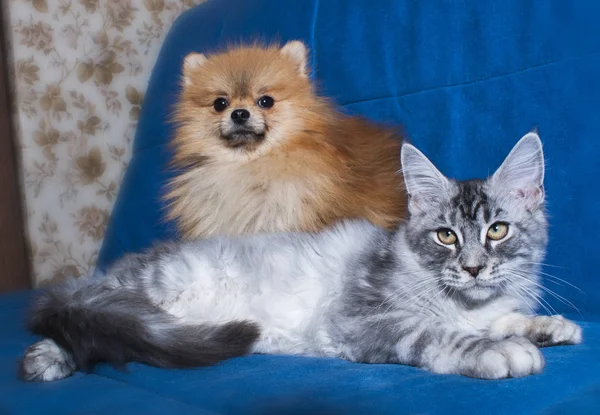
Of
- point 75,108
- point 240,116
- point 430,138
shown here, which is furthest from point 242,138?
point 75,108

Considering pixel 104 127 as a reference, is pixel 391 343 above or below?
below

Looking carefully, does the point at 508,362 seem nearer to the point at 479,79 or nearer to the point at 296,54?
the point at 479,79

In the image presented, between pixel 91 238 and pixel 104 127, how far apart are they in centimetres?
49

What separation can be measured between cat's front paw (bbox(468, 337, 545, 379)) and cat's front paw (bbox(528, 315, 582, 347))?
19 centimetres

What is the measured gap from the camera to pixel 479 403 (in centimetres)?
97

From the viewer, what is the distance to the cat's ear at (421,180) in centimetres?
139

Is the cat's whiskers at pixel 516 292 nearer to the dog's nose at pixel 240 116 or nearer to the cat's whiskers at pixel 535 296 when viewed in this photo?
the cat's whiskers at pixel 535 296

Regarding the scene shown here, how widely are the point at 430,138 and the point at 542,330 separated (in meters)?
0.64

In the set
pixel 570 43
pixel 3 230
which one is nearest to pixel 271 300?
pixel 570 43

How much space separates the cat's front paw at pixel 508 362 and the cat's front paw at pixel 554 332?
19 centimetres

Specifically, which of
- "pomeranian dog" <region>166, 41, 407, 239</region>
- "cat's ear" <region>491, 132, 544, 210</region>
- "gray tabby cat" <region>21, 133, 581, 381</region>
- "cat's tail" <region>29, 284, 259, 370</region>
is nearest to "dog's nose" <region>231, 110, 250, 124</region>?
"pomeranian dog" <region>166, 41, 407, 239</region>

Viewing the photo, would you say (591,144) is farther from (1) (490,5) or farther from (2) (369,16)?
(2) (369,16)

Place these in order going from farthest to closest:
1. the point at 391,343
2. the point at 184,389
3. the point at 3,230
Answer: the point at 3,230 → the point at 391,343 → the point at 184,389

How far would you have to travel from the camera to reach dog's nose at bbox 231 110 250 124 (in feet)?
5.40
